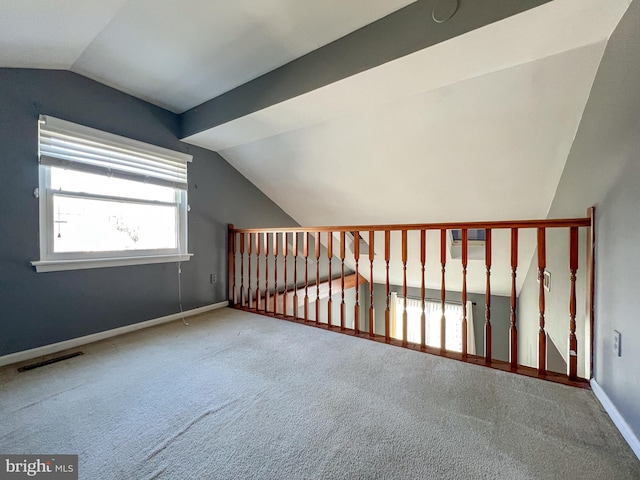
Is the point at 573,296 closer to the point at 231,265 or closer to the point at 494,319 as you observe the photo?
the point at 231,265

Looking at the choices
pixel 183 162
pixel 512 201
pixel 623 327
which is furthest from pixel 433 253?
pixel 183 162

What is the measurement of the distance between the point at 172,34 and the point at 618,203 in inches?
105

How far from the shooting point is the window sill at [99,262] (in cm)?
205

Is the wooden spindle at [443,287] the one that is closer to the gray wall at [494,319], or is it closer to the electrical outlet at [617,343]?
the electrical outlet at [617,343]

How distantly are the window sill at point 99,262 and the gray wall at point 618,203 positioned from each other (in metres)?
3.31

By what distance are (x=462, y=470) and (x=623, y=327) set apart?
3.12ft

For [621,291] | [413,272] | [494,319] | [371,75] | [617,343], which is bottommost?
[494,319]

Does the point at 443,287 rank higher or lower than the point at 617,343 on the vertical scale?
higher

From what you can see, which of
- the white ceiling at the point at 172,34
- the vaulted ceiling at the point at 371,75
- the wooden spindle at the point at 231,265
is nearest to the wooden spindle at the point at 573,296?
the vaulted ceiling at the point at 371,75

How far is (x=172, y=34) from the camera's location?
177 cm

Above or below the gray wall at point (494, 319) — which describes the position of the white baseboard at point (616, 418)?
above

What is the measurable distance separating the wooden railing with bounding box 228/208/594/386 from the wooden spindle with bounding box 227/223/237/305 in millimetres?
13

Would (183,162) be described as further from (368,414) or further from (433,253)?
(433,253)

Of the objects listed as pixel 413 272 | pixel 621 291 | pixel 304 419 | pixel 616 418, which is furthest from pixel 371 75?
pixel 413 272
